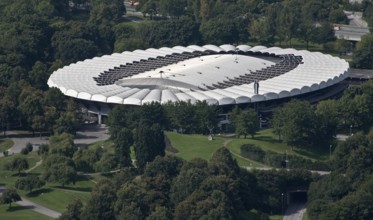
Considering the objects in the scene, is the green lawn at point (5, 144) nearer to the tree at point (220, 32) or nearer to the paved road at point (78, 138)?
the paved road at point (78, 138)

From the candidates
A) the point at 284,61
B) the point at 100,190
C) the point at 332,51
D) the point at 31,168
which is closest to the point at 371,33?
the point at 332,51

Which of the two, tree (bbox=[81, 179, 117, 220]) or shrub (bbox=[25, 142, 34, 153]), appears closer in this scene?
tree (bbox=[81, 179, 117, 220])

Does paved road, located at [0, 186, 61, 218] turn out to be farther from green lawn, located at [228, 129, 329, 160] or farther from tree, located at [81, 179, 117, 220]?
green lawn, located at [228, 129, 329, 160]

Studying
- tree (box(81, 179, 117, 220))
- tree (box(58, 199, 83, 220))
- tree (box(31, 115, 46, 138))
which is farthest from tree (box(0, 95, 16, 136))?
tree (box(58, 199, 83, 220))

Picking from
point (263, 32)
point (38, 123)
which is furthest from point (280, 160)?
point (263, 32)

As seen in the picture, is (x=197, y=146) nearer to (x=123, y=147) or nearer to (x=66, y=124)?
(x=123, y=147)
